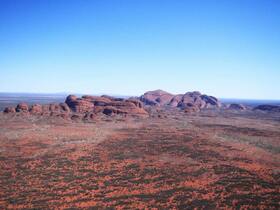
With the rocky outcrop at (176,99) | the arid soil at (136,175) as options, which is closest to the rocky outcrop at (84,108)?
the arid soil at (136,175)

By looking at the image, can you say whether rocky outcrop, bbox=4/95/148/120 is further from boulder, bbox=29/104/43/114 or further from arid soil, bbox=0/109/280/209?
arid soil, bbox=0/109/280/209

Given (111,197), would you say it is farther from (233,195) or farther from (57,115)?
(57,115)

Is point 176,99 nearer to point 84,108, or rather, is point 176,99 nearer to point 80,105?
point 84,108

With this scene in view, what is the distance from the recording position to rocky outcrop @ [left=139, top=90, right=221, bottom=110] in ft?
533

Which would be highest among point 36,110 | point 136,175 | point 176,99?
point 176,99

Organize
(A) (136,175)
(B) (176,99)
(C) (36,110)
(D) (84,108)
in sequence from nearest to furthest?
(A) (136,175), (C) (36,110), (D) (84,108), (B) (176,99)

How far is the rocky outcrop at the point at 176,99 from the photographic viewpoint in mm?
162375

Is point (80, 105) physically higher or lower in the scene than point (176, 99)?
lower

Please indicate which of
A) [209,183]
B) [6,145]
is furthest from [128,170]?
[6,145]

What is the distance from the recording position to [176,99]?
166875 mm

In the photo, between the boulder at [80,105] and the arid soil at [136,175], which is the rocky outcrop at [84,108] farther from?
the arid soil at [136,175]

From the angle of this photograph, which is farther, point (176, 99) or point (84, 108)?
point (176, 99)

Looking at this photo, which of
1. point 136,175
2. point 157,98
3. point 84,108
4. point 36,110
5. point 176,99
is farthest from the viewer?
point 157,98

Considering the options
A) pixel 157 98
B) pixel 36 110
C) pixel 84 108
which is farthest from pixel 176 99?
pixel 36 110
